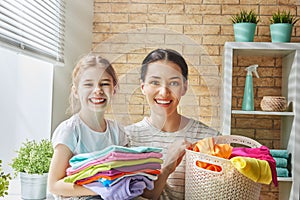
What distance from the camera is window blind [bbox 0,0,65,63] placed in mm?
1661

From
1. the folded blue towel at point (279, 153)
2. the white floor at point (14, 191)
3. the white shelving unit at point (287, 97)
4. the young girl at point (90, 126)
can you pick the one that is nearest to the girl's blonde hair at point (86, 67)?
the young girl at point (90, 126)

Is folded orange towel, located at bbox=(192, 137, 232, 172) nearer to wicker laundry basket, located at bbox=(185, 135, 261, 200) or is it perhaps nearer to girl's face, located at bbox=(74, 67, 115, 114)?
wicker laundry basket, located at bbox=(185, 135, 261, 200)

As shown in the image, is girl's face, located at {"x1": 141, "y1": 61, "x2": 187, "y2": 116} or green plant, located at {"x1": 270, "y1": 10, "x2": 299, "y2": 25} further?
green plant, located at {"x1": 270, "y1": 10, "x2": 299, "y2": 25}

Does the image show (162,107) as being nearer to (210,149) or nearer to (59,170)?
(210,149)

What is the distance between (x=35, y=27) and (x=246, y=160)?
1217 mm

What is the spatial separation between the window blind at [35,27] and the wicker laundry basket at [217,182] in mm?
868

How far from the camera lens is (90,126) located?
1305 millimetres

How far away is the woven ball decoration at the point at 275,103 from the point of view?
241 cm

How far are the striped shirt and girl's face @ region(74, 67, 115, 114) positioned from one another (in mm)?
117

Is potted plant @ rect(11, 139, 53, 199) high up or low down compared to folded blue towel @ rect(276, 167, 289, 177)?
up

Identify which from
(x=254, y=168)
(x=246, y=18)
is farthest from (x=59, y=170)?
(x=246, y=18)

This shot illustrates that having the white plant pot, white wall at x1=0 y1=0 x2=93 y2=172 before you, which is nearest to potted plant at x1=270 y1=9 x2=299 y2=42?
white wall at x1=0 y1=0 x2=93 y2=172

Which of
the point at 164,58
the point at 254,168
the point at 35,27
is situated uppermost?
the point at 35,27

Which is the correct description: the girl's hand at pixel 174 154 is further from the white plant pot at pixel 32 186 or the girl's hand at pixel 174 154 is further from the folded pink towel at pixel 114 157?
the white plant pot at pixel 32 186
